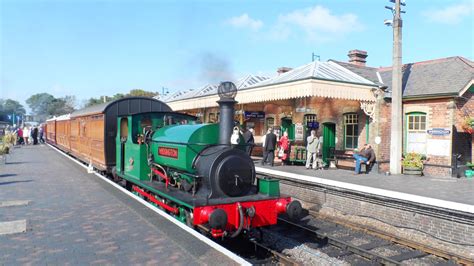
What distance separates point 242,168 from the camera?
6.40m

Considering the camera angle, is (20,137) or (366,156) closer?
(366,156)

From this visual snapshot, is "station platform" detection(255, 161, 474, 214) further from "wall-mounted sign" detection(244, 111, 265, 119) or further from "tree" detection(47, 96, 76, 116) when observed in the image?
"tree" detection(47, 96, 76, 116)

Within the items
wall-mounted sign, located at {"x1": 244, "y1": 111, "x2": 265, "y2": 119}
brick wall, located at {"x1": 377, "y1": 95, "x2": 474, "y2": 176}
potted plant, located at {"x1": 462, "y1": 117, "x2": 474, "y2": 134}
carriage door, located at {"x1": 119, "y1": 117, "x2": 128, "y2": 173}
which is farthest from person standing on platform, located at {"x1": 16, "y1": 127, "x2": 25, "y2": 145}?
Answer: potted plant, located at {"x1": 462, "y1": 117, "x2": 474, "y2": 134}

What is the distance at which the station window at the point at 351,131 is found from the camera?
14.4 meters

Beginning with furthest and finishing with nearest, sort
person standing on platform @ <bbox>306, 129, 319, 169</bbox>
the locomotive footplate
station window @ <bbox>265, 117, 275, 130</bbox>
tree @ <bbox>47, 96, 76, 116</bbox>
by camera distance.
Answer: tree @ <bbox>47, 96, 76, 116</bbox> < station window @ <bbox>265, 117, 275, 130</bbox> < person standing on platform @ <bbox>306, 129, 319, 169</bbox> < the locomotive footplate

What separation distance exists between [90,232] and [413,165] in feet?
33.3

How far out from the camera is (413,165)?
12.1 metres

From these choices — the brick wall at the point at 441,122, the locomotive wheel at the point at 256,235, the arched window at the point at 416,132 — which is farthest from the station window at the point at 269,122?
the locomotive wheel at the point at 256,235

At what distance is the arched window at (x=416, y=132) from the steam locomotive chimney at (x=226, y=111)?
30.5ft

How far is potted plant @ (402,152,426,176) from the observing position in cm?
1198

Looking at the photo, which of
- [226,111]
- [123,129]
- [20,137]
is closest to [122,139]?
[123,129]

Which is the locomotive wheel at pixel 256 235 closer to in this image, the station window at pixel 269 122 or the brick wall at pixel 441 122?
the brick wall at pixel 441 122

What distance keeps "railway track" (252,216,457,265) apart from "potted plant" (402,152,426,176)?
5020 millimetres

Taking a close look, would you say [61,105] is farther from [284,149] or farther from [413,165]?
[413,165]
